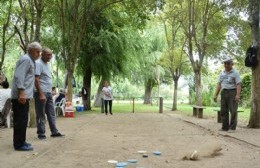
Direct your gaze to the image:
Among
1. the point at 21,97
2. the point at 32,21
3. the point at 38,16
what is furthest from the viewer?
the point at 32,21

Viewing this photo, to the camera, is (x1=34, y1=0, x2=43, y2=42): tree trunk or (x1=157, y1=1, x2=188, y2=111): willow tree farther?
(x1=157, y1=1, x2=188, y2=111): willow tree

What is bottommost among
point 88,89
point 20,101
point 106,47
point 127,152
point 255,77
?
point 127,152

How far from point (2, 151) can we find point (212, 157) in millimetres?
3625

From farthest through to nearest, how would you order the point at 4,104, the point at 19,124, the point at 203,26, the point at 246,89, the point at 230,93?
the point at 246,89
the point at 203,26
the point at 4,104
the point at 230,93
the point at 19,124

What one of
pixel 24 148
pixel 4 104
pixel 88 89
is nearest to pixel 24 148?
pixel 24 148

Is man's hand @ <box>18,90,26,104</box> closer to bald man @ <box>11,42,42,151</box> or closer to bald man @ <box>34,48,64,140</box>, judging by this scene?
bald man @ <box>11,42,42,151</box>

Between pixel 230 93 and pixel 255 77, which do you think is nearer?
pixel 230 93

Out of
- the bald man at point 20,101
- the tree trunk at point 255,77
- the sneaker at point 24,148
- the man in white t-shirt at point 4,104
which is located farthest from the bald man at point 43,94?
the tree trunk at point 255,77

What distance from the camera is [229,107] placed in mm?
12102

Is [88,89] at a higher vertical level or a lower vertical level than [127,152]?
higher

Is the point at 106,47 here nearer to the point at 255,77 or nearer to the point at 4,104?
the point at 4,104

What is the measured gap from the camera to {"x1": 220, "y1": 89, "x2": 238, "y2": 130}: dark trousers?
11.9 metres

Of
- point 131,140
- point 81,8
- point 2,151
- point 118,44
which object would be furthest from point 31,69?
point 118,44

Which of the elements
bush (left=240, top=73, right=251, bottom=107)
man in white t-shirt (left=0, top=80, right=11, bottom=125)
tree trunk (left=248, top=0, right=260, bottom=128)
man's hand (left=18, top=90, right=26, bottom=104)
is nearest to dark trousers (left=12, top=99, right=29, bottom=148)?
man's hand (left=18, top=90, right=26, bottom=104)
